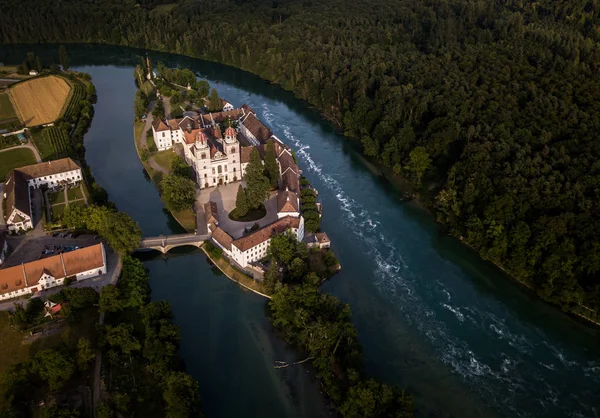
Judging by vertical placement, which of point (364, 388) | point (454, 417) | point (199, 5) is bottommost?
point (454, 417)

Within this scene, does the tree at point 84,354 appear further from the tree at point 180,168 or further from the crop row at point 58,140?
the crop row at point 58,140

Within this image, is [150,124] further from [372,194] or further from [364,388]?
[364,388]

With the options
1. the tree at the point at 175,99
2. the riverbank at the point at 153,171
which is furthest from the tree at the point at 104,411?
the tree at the point at 175,99

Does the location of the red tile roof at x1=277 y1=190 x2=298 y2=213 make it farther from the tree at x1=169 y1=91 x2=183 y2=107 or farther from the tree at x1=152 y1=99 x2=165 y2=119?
the tree at x1=169 y1=91 x2=183 y2=107

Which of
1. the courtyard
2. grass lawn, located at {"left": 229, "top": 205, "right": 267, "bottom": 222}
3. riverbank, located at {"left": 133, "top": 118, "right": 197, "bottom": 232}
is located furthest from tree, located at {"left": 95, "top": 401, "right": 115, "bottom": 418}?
the courtyard

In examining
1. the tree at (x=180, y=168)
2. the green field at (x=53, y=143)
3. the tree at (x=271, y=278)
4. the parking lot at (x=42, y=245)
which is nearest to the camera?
the tree at (x=271, y=278)

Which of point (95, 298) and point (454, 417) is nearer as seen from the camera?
point (454, 417)

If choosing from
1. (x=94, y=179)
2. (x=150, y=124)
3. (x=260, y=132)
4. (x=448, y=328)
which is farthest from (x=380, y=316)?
(x=150, y=124)
